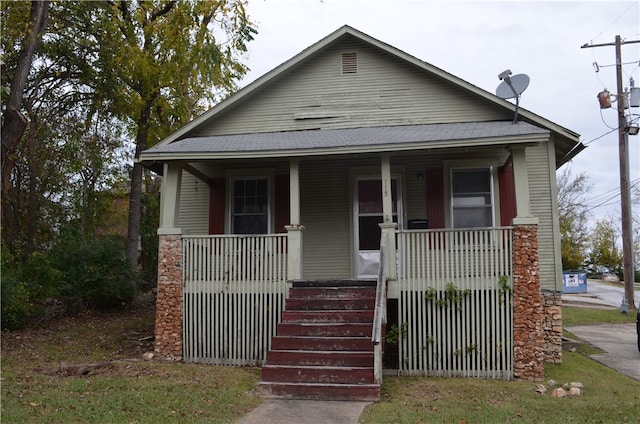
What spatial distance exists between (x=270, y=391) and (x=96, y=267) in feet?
28.0

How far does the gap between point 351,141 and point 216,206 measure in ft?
11.8

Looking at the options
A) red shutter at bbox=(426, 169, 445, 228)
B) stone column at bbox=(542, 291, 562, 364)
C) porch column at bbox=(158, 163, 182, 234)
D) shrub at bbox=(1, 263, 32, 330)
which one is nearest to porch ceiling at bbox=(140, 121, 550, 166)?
porch column at bbox=(158, 163, 182, 234)

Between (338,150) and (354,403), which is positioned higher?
(338,150)

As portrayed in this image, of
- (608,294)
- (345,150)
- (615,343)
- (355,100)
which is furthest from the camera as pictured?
(608,294)

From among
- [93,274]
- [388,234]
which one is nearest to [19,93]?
[93,274]

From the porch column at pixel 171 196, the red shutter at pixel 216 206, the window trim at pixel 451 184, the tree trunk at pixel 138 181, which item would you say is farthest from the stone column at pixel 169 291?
the tree trunk at pixel 138 181

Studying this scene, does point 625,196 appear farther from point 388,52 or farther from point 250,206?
point 250,206

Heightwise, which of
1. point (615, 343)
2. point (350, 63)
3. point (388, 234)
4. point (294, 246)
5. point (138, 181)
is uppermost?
point (350, 63)

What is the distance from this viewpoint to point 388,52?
12.1 metres

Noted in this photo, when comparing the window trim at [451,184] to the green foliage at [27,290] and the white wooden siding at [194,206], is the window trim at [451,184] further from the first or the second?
the green foliage at [27,290]

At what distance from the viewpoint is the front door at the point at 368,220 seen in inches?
467

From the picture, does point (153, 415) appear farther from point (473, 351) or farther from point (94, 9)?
point (94, 9)

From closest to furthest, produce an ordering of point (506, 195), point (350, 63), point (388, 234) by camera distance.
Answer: point (388, 234), point (506, 195), point (350, 63)

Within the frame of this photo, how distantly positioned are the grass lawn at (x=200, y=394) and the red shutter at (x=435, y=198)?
11.0 ft
